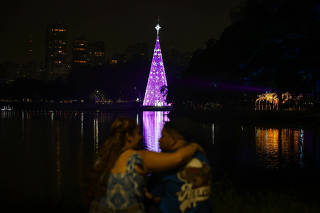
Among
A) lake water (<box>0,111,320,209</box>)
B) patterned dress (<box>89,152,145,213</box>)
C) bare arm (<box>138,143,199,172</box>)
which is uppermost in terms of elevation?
bare arm (<box>138,143,199,172</box>)

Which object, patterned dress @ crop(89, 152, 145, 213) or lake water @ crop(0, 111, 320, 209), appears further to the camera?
lake water @ crop(0, 111, 320, 209)

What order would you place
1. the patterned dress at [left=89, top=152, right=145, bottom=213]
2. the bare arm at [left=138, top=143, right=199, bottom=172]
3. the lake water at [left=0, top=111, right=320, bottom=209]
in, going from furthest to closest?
1. the lake water at [left=0, top=111, right=320, bottom=209]
2. the bare arm at [left=138, top=143, right=199, bottom=172]
3. the patterned dress at [left=89, top=152, right=145, bottom=213]

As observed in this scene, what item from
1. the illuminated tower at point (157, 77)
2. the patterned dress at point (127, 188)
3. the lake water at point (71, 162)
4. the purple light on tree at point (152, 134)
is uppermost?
the illuminated tower at point (157, 77)

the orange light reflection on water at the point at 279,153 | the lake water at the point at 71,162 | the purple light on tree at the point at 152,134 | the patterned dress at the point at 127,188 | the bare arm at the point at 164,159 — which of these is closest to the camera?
the patterned dress at the point at 127,188

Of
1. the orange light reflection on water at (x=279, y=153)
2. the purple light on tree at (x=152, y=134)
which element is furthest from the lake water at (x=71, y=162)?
the purple light on tree at (x=152, y=134)

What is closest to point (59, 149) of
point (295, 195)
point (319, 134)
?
point (295, 195)

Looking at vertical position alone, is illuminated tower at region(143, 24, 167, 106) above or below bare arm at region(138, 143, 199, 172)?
above

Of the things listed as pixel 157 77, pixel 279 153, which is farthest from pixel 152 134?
pixel 157 77

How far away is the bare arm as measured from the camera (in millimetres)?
3951

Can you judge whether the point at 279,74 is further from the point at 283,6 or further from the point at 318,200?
the point at 318,200

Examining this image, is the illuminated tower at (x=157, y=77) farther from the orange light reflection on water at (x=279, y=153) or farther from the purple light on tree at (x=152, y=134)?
the orange light reflection on water at (x=279, y=153)

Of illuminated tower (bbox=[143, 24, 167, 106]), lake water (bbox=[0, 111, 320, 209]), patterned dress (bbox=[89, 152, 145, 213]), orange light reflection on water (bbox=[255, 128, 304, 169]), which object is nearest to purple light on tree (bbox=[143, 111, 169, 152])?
lake water (bbox=[0, 111, 320, 209])

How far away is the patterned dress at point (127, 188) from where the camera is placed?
3842 millimetres

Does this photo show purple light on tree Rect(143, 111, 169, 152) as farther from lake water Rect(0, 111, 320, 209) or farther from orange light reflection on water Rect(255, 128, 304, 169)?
orange light reflection on water Rect(255, 128, 304, 169)
